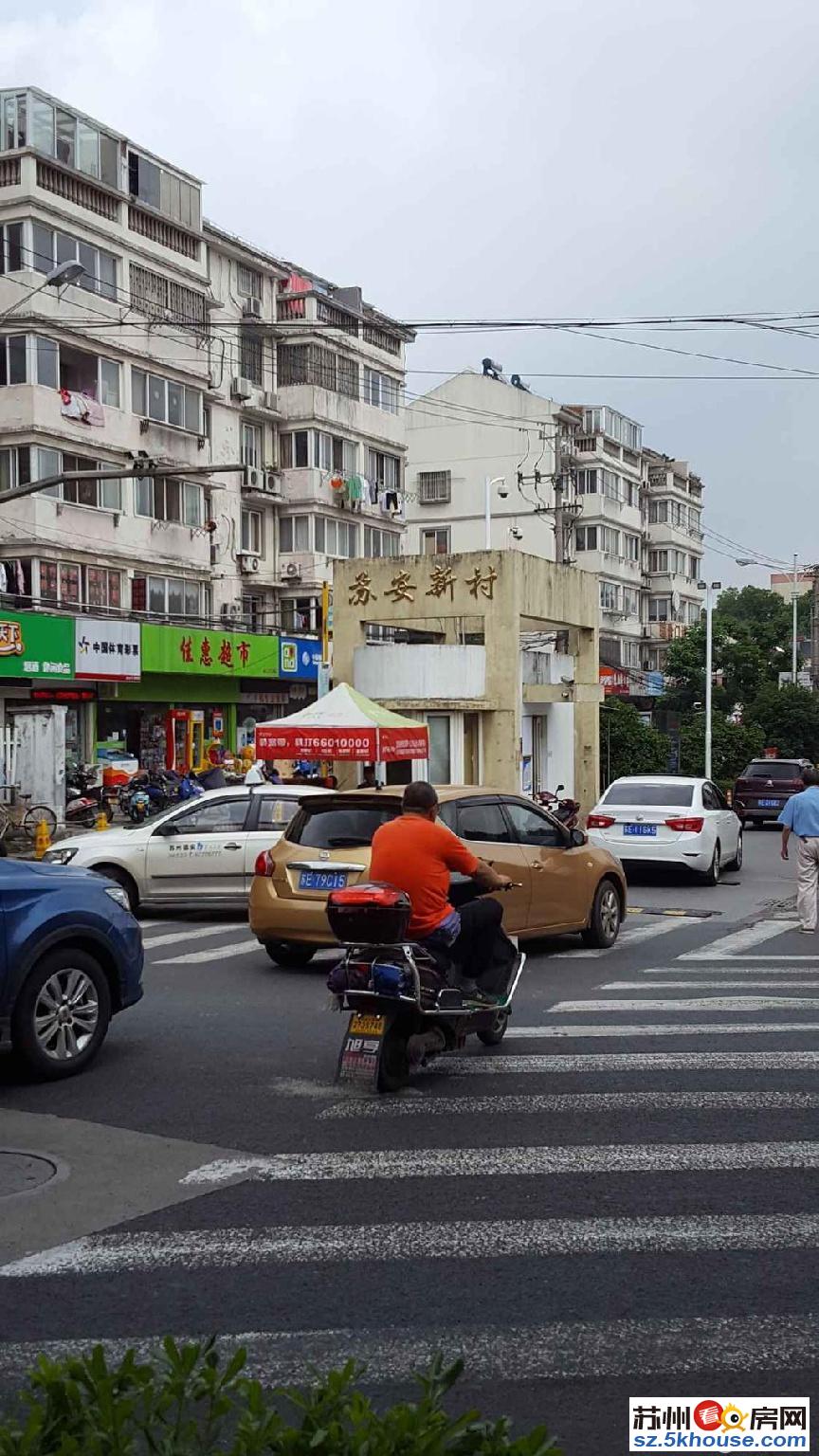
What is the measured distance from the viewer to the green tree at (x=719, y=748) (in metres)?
47.9

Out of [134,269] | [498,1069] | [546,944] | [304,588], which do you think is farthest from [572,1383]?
[304,588]

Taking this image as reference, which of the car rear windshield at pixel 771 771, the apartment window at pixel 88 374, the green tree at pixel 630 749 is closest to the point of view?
the car rear windshield at pixel 771 771

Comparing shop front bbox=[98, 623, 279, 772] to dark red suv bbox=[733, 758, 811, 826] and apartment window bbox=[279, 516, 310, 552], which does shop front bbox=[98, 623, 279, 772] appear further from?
dark red suv bbox=[733, 758, 811, 826]

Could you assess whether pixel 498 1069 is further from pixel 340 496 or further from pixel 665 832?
pixel 340 496

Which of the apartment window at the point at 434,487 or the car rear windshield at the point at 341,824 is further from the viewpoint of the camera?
the apartment window at the point at 434,487

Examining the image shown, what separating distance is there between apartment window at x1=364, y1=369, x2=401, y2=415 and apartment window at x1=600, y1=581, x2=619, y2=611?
73.3 feet

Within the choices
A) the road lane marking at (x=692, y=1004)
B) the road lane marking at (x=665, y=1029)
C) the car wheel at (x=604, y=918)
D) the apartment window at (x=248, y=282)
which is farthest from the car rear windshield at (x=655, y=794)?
the apartment window at (x=248, y=282)


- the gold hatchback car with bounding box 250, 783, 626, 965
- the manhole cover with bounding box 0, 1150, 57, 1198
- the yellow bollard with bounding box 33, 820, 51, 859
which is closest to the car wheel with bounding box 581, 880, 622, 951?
the gold hatchback car with bounding box 250, 783, 626, 965

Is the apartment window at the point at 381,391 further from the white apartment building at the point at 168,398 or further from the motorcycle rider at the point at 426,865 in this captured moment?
the motorcycle rider at the point at 426,865

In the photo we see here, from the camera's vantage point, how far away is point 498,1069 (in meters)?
8.20

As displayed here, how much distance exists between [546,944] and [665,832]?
676 cm

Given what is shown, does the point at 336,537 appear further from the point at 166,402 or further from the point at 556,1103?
the point at 556,1103

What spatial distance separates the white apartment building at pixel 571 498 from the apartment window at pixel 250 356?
45.8ft

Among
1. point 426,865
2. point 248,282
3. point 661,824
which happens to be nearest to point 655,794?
point 661,824
